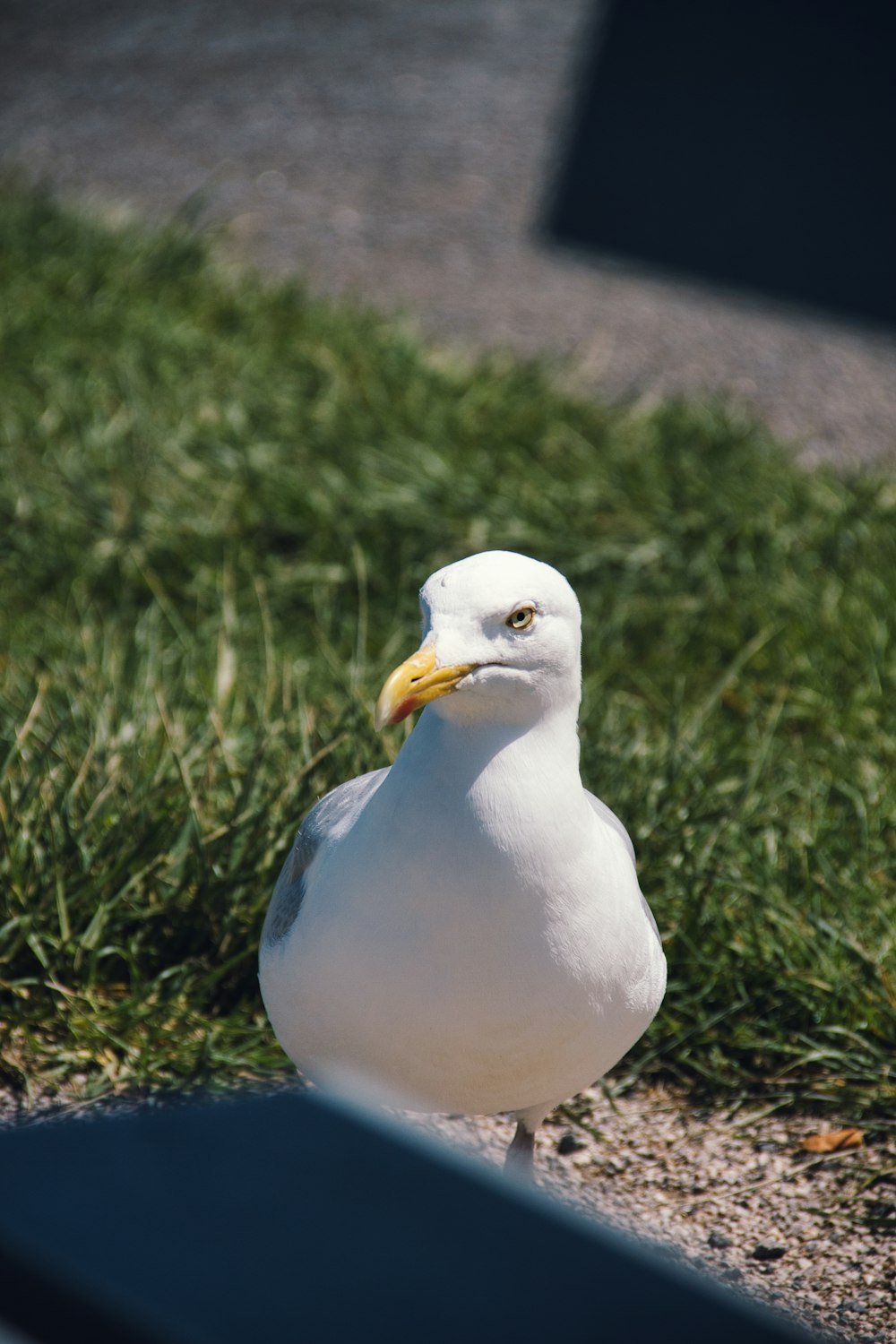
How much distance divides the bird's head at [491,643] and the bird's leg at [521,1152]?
95 centimetres

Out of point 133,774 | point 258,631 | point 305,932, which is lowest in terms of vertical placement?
point 258,631

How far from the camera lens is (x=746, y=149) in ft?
28.1

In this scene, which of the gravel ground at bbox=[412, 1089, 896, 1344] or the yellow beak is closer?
the yellow beak

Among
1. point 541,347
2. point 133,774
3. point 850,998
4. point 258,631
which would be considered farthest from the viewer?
point 541,347

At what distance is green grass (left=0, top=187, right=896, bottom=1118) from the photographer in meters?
3.13

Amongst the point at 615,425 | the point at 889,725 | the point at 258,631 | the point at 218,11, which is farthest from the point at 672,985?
the point at 218,11

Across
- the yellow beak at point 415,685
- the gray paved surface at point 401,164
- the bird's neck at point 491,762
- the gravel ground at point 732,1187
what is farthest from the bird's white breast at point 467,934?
the gray paved surface at point 401,164

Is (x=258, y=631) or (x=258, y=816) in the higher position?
(x=258, y=816)

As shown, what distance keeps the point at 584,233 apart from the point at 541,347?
158cm

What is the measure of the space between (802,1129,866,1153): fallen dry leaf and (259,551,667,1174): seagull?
83 centimetres

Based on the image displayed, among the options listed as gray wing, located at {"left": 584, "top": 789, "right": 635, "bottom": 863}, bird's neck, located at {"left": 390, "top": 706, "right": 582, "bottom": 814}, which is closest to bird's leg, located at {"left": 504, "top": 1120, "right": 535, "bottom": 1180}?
gray wing, located at {"left": 584, "top": 789, "right": 635, "bottom": 863}

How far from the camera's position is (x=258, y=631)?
14.7ft

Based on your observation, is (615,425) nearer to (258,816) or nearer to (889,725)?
(889,725)

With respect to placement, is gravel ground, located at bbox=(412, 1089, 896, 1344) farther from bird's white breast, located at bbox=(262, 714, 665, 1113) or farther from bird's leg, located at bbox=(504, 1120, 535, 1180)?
bird's white breast, located at bbox=(262, 714, 665, 1113)
